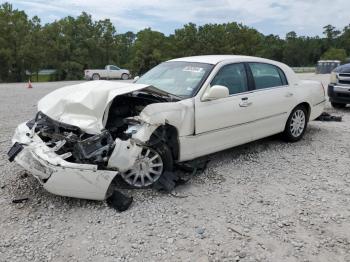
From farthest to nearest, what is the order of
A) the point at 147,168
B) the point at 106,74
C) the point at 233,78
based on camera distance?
the point at 106,74
the point at 233,78
the point at 147,168

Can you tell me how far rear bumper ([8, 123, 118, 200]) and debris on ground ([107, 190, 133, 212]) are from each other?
0.12 m

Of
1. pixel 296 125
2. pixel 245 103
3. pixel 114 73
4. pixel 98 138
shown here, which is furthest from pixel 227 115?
pixel 114 73

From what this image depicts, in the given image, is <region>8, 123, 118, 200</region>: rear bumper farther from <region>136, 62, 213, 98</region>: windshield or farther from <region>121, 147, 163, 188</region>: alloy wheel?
<region>136, 62, 213, 98</region>: windshield

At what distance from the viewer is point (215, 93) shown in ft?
15.7

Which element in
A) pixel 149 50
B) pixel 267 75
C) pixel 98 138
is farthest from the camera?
pixel 149 50

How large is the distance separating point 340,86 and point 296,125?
13.6 feet

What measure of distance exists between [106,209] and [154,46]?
44.7 m

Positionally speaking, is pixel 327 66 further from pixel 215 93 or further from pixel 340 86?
pixel 215 93

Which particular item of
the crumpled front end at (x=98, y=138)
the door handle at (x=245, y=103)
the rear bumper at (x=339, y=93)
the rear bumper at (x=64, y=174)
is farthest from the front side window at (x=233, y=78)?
the rear bumper at (x=339, y=93)

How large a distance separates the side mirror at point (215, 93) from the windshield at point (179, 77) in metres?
0.19

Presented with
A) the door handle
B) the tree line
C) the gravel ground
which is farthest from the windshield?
the tree line

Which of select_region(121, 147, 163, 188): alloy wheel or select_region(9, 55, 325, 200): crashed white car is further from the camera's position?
select_region(121, 147, 163, 188): alloy wheel

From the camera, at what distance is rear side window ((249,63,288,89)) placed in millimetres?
5804

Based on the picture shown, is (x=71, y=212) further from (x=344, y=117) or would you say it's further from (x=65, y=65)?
(x=65, y=65)
